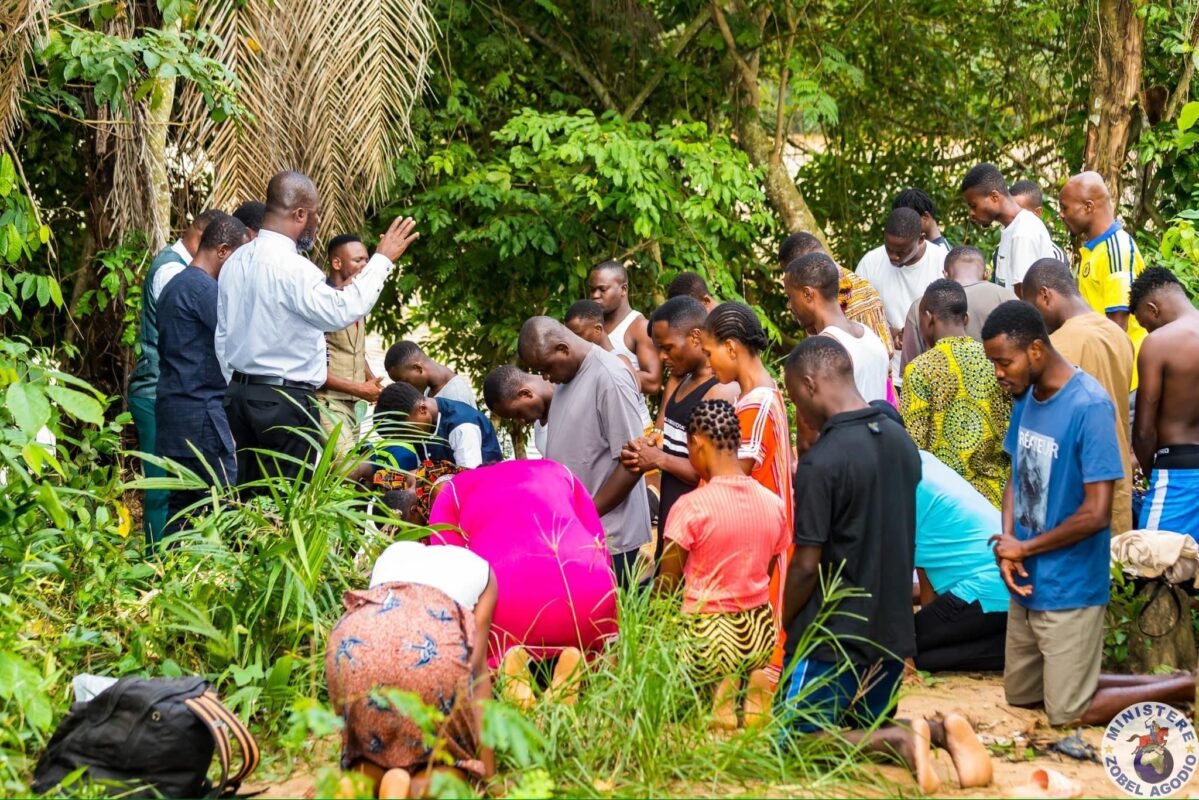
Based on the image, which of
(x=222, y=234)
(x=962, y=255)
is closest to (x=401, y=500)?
(x=222, y=234)

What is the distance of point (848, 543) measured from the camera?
4453 millimetres

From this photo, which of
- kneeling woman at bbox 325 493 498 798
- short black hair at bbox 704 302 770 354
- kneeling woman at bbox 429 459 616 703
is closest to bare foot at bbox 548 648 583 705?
kneeling woman at bbox 429 459 616 703

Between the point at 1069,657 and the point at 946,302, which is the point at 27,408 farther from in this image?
the point at 946,302

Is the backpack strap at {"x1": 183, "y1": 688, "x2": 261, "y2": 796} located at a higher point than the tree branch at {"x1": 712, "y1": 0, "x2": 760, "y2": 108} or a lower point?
lower

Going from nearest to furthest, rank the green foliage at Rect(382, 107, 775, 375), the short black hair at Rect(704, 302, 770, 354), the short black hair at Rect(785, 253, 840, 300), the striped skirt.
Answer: the striped skirt → the short black hair at Rect(704, 302, 770, 354) → the short black hair at Rect(785, 253, 840, 300) → the green foliage at Rect(382, 107, 775, 375)

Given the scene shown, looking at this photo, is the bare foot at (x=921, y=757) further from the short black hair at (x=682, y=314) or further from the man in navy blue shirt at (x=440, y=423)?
the man in navy blue shirt at (x=440, y=423)

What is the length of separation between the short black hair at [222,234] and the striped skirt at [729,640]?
3.62 metres

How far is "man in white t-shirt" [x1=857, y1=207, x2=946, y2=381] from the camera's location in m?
7.61

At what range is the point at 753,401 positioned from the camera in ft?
16.9

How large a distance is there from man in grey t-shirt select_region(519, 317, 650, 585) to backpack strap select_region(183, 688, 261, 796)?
1.88m

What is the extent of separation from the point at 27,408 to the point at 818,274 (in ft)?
10.4

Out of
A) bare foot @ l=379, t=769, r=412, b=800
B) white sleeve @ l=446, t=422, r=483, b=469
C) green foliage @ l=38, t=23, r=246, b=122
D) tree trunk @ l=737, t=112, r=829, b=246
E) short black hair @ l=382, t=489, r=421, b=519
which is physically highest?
tree trunk @ l=737, t=112, r=829, b=246

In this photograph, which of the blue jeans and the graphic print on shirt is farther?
the blue jeans

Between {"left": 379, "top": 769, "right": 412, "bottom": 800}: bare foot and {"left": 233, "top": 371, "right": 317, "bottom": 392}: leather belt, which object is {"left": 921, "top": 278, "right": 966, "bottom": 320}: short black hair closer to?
{"left": 233, "top": 371, "right": 317, "bottom": 392}: leather belt
